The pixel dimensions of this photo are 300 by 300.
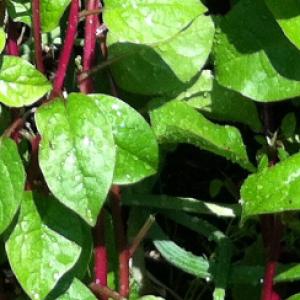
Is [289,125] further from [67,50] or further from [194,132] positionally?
[67,50]

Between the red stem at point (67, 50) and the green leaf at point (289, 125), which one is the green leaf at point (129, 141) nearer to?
the red stem at point (67, 50)

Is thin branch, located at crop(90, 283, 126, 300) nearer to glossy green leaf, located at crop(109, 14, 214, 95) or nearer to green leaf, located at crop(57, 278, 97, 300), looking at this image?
green leaf, located at crop(57, 278, 97, 300)

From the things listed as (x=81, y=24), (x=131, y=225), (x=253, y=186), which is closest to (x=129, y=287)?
(x=131, y=225)

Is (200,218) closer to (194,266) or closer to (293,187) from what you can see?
(194,266)

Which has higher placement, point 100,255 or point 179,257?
point 100,255

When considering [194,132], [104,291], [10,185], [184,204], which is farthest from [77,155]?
[184,204]

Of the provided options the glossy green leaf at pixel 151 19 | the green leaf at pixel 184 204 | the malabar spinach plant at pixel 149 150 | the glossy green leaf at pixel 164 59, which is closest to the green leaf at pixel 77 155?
the malabar spinach plant at pixel 149 150
